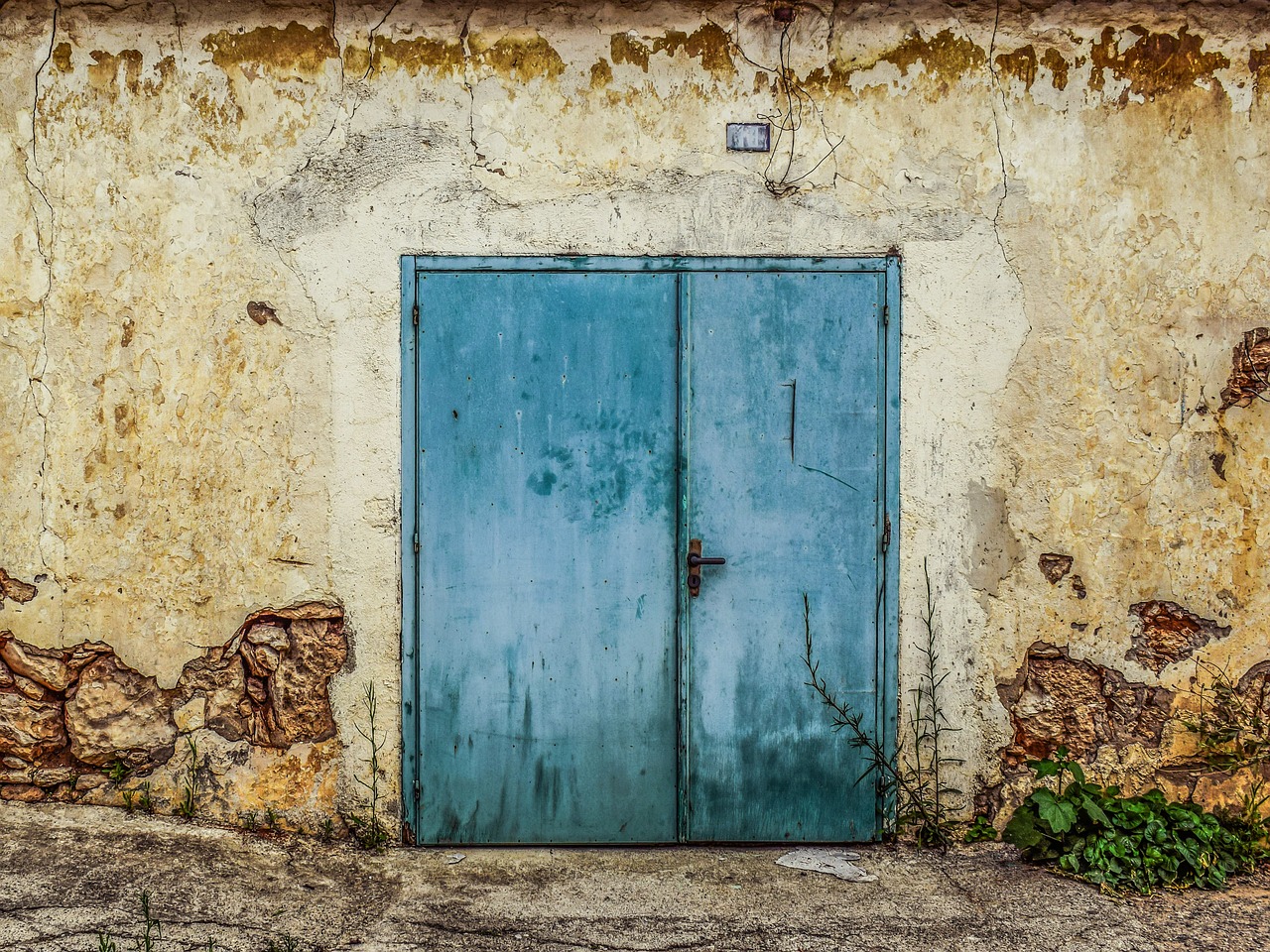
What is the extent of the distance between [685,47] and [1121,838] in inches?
116

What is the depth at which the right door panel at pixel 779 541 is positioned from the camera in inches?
130

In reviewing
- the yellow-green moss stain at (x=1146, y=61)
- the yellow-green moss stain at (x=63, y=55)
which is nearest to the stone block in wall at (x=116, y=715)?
the yellow-green moss stain at (x=63, y=55)

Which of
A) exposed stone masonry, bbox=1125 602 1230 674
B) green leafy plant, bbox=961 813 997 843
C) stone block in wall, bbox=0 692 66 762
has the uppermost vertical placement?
exposed stone masonry, bbox=1125 602 1230 674

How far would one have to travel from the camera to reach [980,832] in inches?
132

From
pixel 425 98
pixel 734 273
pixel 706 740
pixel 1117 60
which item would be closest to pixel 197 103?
pixel 425 98

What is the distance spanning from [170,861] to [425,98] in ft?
8.40

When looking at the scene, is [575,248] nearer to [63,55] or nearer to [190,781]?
[63,55]

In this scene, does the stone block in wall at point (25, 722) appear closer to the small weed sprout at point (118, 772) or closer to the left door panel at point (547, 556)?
the small weed sprout at point (118, 772)

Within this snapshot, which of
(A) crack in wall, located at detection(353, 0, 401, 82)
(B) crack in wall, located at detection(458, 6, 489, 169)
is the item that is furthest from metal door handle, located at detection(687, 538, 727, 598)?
(A) crack in wall, located at detection(353, 0, 401, 82)

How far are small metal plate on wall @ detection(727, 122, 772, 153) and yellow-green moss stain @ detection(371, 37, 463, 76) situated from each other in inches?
36.6

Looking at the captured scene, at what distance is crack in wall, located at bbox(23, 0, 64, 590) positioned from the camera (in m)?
3.27

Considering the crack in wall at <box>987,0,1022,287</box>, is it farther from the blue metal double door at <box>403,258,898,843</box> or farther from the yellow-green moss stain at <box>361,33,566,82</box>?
the yellow-green moss stain at <box>361,33,566,82</box>

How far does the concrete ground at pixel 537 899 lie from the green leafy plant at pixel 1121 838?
0.25ft

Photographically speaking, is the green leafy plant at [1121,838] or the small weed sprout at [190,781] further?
the small weed sprout at [190,781]
